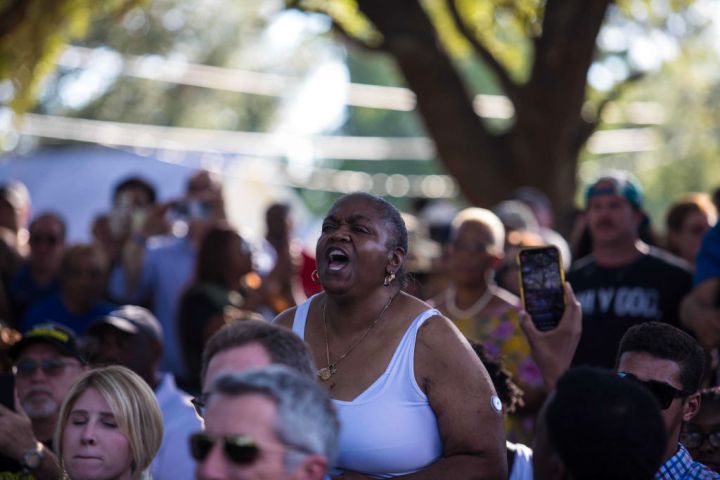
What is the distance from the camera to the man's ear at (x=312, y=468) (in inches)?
128

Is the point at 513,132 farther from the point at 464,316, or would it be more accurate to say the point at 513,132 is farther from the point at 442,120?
the point at 464,316

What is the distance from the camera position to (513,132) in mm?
12141

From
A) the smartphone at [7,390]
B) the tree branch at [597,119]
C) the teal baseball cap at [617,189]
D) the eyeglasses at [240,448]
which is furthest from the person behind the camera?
the tree branch at [597,119]

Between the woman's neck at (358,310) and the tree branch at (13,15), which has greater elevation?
the tree branch at (13,15)

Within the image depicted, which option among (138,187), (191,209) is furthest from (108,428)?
(138,187)

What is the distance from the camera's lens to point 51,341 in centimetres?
602

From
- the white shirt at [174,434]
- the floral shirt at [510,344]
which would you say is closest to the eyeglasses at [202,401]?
the white shirt at [174,434]

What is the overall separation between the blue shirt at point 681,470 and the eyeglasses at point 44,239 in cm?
554

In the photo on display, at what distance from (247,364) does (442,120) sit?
856 centimetres

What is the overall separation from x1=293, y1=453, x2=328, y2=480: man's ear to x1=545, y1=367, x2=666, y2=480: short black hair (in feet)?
2.00

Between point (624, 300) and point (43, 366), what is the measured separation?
9.76 feet

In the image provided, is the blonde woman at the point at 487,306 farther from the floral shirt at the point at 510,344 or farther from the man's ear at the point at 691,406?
the man's ear at the point at 691,406

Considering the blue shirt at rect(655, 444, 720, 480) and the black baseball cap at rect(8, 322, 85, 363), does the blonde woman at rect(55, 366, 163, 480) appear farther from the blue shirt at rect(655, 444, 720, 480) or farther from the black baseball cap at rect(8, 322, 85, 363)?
the blue shirt at rect(655, 444, 720, 480)

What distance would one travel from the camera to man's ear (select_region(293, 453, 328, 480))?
3.24 metres
